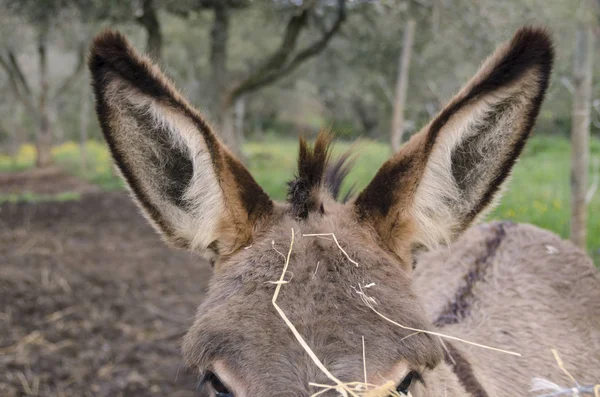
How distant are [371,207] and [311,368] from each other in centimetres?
70

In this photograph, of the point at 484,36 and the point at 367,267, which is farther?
the point at 484,36

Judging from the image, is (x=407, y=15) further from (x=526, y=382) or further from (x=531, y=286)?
(x=526, y=382)

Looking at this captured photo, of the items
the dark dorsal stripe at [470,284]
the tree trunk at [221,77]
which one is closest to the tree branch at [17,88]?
the tree trunk at [221,77]

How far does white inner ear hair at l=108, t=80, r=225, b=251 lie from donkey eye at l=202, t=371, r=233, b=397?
20.7 inches

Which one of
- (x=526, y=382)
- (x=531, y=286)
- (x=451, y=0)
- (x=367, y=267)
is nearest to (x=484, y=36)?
(x=451, y=0)

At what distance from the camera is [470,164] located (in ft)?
6.83

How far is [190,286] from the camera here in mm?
8445

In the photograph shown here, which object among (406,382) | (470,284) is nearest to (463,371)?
(406,382)

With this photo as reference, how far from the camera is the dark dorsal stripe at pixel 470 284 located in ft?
9.87

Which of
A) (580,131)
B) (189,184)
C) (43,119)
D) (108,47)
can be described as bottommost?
(43,119)

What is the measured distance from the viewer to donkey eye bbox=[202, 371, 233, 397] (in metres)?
1.76

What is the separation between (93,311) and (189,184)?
5.57 m

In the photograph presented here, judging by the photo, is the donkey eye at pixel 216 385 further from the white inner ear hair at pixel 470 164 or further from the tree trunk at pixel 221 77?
the tree trunk at pixel 221 77

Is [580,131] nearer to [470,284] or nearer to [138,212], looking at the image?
[470,284]
